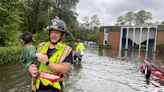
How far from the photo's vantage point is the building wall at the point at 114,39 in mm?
72000

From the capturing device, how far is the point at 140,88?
45.3 feet

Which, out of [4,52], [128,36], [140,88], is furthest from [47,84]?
[128,36]

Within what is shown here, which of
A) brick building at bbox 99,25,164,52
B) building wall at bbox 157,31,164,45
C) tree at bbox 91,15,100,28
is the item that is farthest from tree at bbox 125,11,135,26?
building wall at bbox 157,31,164,45

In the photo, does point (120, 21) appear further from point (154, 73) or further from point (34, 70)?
point (34, 70)

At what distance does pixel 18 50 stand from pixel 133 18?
101330mm

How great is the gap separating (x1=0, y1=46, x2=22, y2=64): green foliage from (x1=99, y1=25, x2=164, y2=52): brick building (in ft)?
152

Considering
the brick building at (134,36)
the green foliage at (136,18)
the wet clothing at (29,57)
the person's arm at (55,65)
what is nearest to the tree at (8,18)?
the wet clothing at (29,57)

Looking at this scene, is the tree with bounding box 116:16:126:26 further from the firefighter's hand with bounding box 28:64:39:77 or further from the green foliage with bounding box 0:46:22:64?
the firefighter's hand with bounding box 28:64:39:77

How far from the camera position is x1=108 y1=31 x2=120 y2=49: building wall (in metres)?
72.0

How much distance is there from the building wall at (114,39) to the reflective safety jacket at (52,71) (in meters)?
67.9

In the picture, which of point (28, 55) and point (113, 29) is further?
point (113, 29)

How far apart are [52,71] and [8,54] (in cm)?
1561

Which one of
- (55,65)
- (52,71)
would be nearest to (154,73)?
(52,71)

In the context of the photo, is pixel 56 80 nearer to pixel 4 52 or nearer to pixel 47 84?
pixel 47 84
